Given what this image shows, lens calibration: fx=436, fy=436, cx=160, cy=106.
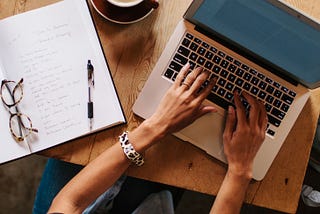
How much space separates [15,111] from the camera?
3.16 ft

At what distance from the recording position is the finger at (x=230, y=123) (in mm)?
942

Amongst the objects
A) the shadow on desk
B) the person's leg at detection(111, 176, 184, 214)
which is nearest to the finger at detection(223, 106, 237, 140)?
the person's leg at detection(111, 176, 184, 214)

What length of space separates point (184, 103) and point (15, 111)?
37cm

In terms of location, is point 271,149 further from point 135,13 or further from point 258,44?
point 135,13

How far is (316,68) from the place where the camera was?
0.85m

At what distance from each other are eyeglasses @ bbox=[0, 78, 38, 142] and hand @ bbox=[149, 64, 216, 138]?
0.90ft

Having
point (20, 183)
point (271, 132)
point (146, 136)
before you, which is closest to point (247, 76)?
point (271, 132)

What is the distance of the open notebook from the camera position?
95cm

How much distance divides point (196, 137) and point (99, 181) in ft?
0.76


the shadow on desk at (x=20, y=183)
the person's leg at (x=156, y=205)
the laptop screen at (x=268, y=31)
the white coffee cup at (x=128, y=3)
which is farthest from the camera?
the shadow on desk at (x=20, y=183)

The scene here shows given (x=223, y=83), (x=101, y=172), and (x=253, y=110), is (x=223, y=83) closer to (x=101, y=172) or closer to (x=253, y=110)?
(x=253, y=110)

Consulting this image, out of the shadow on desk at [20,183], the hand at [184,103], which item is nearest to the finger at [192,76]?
the hand at [184,103]

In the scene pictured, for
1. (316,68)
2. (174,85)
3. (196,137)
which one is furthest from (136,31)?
(316,68)

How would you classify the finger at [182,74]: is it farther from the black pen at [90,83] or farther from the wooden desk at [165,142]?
the black pen at [90,83]
